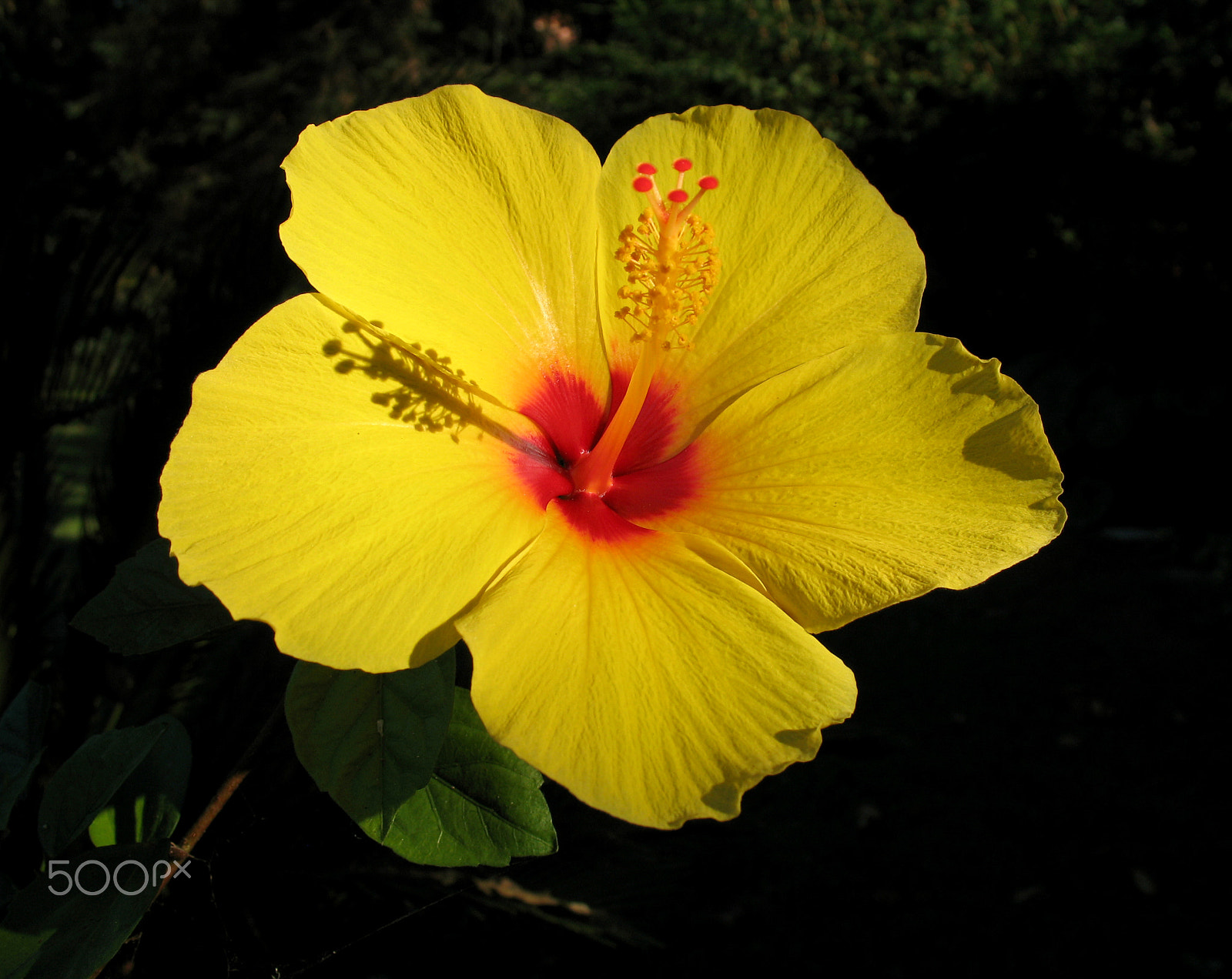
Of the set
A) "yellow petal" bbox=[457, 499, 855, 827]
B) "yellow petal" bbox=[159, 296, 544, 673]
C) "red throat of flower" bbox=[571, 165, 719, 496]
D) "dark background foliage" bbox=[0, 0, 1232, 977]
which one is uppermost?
"red throat of flower" bbox=[571, 165, 719, 496]

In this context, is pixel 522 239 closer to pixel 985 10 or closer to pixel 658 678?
pixel 658 678

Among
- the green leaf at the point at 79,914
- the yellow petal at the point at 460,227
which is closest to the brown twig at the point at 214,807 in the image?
the green leaf at the point at 79,914

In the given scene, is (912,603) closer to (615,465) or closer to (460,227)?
(615,465)

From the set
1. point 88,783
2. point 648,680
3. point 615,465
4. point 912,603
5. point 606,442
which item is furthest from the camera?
point 912,603

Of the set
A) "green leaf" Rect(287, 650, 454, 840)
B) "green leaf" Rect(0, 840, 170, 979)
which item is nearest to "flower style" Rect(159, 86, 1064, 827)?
"green leaf" Rect(287, 650, 454, 840)

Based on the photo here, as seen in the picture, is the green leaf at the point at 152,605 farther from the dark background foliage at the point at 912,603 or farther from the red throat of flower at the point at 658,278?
the red throat of flower at the point at 658,278

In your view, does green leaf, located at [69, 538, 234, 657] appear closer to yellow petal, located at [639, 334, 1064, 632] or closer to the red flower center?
the red flower center

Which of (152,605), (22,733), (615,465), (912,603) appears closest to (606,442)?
(615,465)

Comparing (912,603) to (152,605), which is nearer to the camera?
(152,605)
